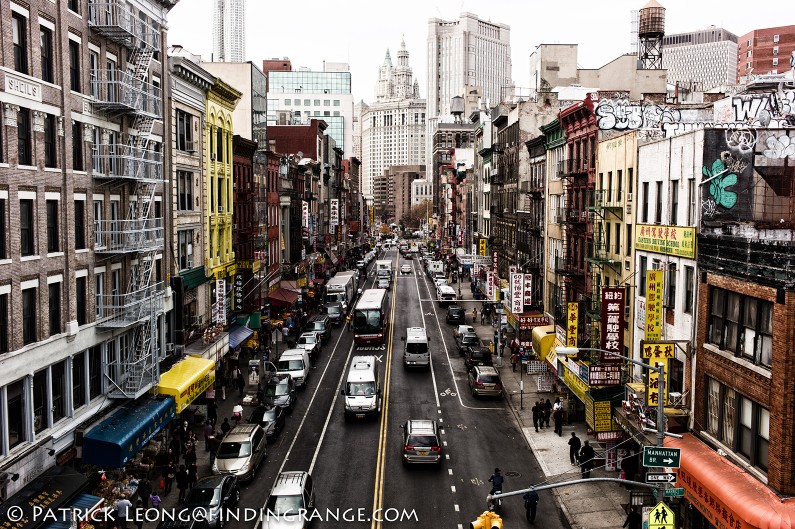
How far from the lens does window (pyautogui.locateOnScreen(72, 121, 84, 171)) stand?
28.7 m

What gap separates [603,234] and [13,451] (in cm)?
2931

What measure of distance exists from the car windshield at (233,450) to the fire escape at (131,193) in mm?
4467

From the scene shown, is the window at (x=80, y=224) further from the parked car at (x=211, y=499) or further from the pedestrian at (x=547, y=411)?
the pedestrian at (x=547, y=411)

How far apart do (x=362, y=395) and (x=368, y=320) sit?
19.5 metres

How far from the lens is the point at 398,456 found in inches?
1340

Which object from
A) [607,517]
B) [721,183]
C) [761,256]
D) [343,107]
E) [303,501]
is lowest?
[607,517]

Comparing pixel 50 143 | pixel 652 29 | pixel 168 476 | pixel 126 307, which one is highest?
pixel 652 29

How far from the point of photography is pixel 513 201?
72875 millimetres

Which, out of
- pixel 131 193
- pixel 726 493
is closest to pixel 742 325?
pixel 726 493

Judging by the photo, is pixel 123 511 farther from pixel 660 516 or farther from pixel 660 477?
pixel 660 477

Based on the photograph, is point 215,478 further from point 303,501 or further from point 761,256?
point 761,256

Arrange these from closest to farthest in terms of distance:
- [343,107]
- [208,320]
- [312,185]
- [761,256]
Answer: [761,256]
[208,320]
[312,185]
[343,107]

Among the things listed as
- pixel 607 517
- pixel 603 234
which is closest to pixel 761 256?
pixel 607 517

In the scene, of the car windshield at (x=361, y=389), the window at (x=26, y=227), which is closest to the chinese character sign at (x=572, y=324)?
the car windshield at (x=361, y=389)
